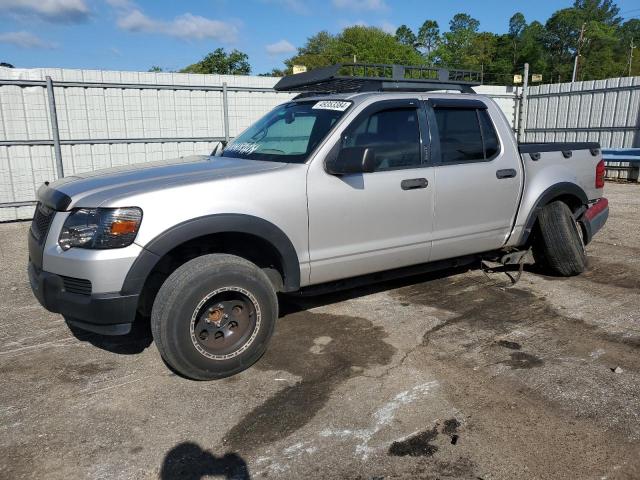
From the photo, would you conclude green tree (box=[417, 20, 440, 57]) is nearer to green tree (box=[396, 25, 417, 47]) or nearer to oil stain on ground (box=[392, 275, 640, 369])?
green tree (box=[396, 25, 417, 47])

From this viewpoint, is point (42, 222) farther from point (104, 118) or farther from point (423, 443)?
point (104, 118)

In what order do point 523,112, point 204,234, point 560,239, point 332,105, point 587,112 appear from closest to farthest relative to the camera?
point 204,234
point 332,105
point 560,239
point 587,112
point 523,112

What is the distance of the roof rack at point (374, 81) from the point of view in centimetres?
446

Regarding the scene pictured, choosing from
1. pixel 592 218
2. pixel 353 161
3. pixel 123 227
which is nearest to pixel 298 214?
pixel 353 161

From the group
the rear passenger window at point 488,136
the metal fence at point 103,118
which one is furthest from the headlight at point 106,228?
the metal fence at point 103,118

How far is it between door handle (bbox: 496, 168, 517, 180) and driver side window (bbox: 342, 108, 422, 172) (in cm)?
91

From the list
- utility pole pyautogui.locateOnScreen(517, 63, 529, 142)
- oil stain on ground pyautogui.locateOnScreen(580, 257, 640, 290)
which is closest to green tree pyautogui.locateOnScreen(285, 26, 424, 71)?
utility pole pyautogui.locateOnScreen(517, 63, 529, 142)

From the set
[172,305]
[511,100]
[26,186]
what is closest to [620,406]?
[172,305]

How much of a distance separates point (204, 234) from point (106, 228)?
0.59m

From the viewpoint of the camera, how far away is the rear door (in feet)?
14.5

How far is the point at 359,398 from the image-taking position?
3.21m

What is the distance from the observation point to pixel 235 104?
11258 millimetres

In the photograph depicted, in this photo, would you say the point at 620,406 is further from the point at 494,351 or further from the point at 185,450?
the point at 185,450

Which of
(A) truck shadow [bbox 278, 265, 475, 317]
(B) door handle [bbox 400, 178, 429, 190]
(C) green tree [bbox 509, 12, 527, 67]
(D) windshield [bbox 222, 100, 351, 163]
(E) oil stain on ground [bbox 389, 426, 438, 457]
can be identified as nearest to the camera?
(E) oil stain on ground [bbox 389, 426, 438, 457]
